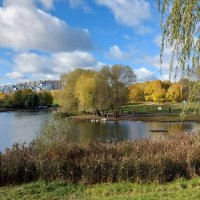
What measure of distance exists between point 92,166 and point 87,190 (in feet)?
4.66

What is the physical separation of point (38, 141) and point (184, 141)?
632 cm

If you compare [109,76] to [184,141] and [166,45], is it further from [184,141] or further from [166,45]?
[166,45]

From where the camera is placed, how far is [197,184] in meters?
10.7

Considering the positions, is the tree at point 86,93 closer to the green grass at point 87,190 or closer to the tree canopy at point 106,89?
the tree canopy at point 106,89

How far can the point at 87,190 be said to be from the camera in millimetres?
10734

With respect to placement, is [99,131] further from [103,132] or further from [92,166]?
[92,166]

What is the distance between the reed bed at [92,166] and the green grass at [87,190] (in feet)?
2.02

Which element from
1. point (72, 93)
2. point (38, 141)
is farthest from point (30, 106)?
point (38, 141)

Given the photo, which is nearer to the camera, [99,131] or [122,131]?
[122,131]

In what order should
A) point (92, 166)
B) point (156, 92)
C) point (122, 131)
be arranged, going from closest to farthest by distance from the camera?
point (92, 166) → point (122, 131) → point (156, 92)

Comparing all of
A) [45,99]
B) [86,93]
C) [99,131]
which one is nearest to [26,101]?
[45,99]

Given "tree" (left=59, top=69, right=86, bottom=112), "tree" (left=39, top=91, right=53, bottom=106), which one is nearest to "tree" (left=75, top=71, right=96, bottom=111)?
"tree" (left=59, top=69, right=86, bottom=112)

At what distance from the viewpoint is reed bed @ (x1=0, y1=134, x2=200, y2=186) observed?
39.2ft

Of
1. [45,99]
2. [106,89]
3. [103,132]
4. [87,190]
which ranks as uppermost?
[45,99]
